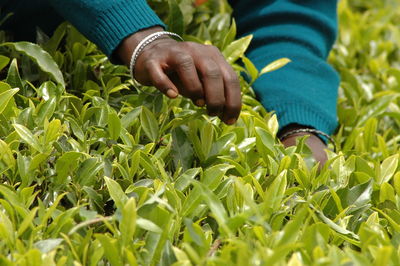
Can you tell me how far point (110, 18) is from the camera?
5.10 ft

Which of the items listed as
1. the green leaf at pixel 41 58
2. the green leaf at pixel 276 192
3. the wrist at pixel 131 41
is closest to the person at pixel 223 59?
the wrist at pixel 131 41

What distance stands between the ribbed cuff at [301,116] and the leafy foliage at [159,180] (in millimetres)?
70

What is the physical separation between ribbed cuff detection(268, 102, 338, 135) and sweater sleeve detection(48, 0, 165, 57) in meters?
0.52

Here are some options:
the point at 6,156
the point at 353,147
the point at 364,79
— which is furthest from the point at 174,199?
the point at 364,79

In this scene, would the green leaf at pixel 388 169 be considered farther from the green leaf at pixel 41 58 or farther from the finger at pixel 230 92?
the green leaf at pixel 41 58

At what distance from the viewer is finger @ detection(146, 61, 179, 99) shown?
1.42 m

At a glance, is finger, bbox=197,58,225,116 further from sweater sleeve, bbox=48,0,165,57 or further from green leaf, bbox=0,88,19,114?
green leaf, bbox=0,88,19,114

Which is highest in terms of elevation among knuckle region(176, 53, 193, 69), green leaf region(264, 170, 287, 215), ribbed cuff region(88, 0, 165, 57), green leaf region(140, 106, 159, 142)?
ribbed cuff region(88, 0, 165, 57)

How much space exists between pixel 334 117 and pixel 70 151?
93cm

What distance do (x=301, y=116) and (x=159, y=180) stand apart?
712mm

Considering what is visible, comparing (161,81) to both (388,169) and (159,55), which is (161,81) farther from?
(388,169)

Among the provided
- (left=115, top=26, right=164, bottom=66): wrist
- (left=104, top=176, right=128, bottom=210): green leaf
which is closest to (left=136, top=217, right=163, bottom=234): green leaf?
(left=104, top=176, right=128, bottom=210): green leaf

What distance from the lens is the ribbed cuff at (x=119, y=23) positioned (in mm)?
1540

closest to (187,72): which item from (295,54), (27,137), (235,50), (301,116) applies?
(27,137)
